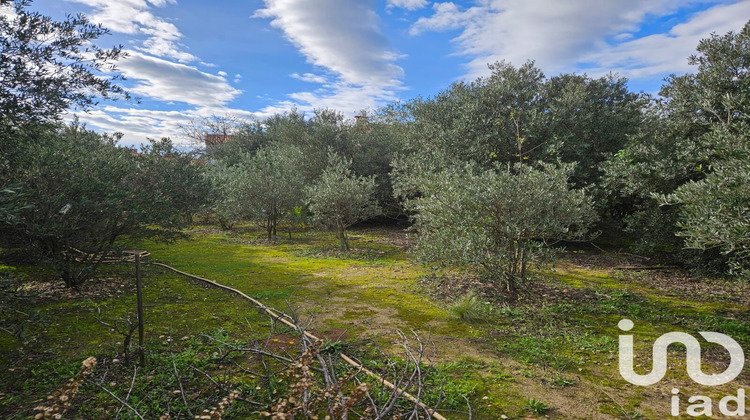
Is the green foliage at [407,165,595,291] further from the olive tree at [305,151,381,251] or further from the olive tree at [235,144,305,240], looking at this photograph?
the olive tree at [235,144,305,240]

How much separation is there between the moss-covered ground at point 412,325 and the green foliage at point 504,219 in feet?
2.59

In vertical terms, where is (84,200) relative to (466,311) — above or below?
above

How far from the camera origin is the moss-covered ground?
3613 mm

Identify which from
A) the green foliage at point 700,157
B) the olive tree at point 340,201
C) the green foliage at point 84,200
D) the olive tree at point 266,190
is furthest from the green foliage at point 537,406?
the olive tree at point 266,190

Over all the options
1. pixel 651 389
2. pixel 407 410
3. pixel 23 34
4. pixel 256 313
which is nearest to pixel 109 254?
pixel 256 313

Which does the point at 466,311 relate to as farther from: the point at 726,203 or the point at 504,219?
the point at 726,203

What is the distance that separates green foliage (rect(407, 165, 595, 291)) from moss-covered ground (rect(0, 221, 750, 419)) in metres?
0.79

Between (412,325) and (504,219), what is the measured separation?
2.32 meters

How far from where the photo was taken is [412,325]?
5.58m

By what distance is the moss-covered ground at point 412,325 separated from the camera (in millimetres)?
3613

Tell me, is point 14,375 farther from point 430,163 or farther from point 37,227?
point 430,163

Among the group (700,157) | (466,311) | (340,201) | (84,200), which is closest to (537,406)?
(466,311)

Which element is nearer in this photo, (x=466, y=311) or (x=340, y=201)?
(x=466, y=311)

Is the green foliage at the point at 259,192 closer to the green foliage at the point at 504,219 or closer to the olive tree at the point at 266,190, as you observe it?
the olive tree at the point at 266,190
